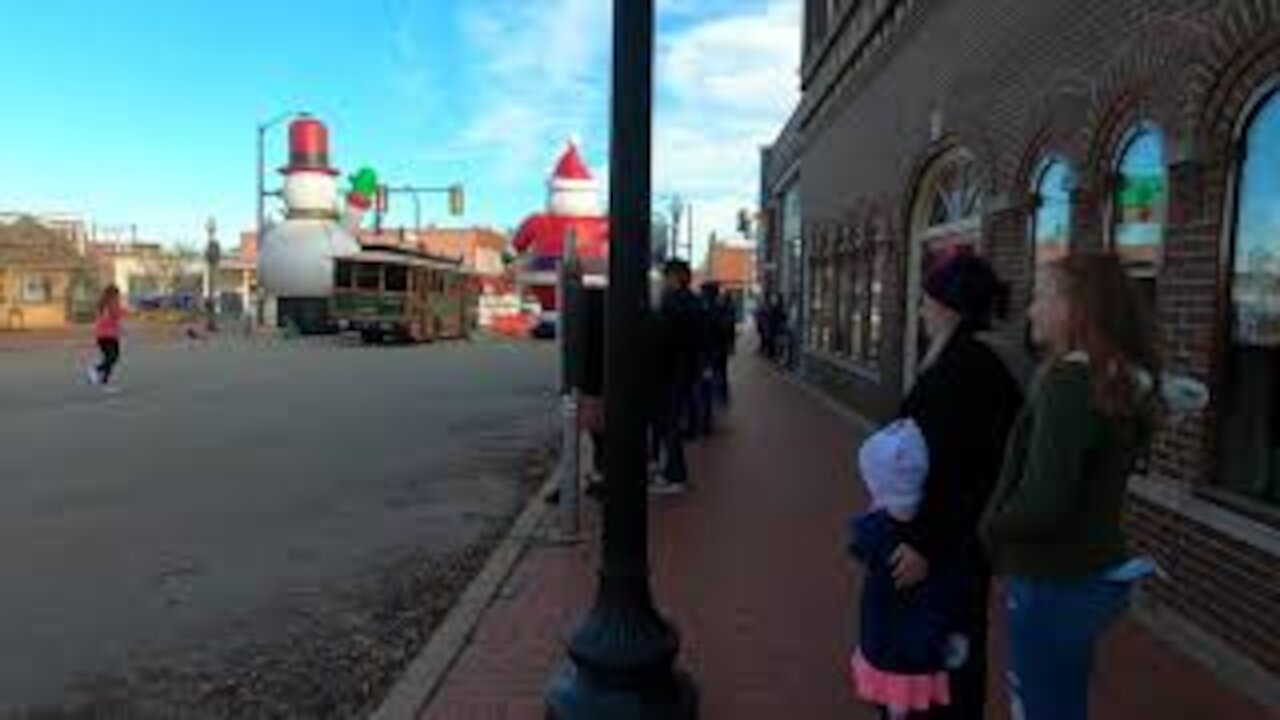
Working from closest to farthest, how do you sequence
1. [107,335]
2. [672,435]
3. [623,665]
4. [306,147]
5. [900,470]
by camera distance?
[900,470] < [623,665] < [672,435] < [107,335] < [306,147]

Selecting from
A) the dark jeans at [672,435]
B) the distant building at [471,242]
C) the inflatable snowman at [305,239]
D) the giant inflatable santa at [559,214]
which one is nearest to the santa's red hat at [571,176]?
the giant inflatable santa at [559,214]

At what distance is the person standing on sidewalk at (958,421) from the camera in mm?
4105

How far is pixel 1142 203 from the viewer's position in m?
8.80

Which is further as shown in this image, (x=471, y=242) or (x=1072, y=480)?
(x=471, y=242)

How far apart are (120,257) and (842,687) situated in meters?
113

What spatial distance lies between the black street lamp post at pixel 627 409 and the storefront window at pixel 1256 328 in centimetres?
318

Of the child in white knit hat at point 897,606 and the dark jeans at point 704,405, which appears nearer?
the child in white knit hat at point 897,606

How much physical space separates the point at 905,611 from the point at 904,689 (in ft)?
0.70

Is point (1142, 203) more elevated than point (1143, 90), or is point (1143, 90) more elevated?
point (1143, 90)

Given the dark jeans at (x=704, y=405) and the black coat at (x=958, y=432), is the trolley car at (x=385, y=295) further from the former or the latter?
the black coat at (x=958, y=432)

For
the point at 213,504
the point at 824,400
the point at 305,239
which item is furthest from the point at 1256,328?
the point at 305,239

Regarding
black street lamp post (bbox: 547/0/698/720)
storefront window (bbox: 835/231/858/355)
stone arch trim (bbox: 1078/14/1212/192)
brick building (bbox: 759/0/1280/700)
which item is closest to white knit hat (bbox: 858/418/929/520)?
black street lamp post (bbox: 547/0/698/720)

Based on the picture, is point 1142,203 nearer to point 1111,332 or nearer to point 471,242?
point 1111,332

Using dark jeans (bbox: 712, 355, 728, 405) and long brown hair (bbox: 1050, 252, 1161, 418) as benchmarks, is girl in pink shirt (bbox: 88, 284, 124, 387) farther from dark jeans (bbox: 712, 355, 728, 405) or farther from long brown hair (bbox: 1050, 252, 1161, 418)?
long brown hair (bbox: 1050, 252, 1161, 418)
